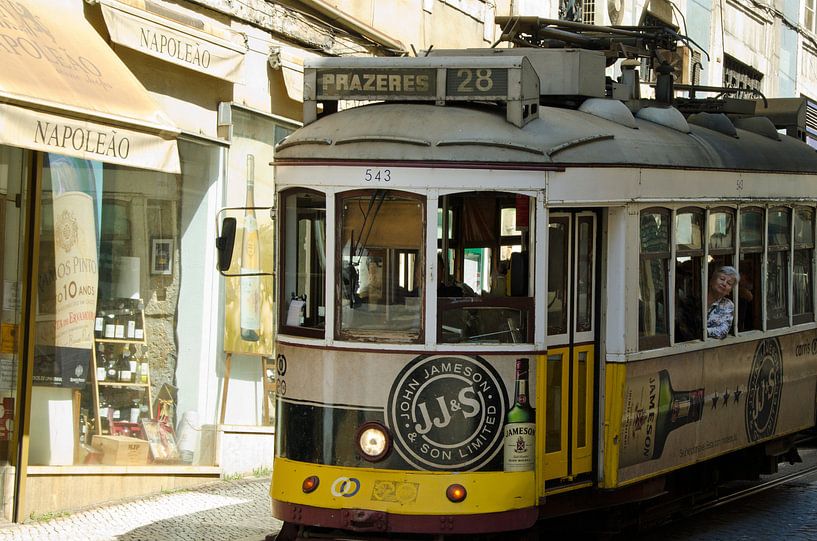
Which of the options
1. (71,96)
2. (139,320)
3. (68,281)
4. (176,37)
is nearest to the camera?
(71,96)

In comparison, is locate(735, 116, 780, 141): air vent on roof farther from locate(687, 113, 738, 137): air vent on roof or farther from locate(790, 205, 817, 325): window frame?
locate(687, 113, 738, 137): air vent on roof

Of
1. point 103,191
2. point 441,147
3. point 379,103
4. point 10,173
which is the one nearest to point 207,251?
point 103,191

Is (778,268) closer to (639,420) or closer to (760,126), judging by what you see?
(760,126)

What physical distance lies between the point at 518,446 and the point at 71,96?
3.55 metres

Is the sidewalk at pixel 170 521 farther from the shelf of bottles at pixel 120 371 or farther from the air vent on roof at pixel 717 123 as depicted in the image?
the air vent on roof at pixel 717 123

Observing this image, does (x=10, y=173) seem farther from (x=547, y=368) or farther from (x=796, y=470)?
(x=796, y=470)

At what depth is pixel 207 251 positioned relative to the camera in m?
12.2

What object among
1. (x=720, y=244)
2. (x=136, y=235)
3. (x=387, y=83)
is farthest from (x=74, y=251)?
(x=720, y=244)

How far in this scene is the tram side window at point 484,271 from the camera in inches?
311

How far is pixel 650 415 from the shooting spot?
352 inches

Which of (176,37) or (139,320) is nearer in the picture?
(176,37)

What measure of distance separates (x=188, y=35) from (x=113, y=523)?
12.7ft

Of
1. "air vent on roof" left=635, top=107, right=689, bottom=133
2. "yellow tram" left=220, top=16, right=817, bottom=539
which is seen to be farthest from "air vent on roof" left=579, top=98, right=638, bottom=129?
"air vent on roof" left=635, top=107, right=689, bottom=133

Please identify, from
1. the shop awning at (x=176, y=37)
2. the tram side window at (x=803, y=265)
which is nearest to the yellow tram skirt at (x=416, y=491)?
the shop awning at (x=176, y=37)
